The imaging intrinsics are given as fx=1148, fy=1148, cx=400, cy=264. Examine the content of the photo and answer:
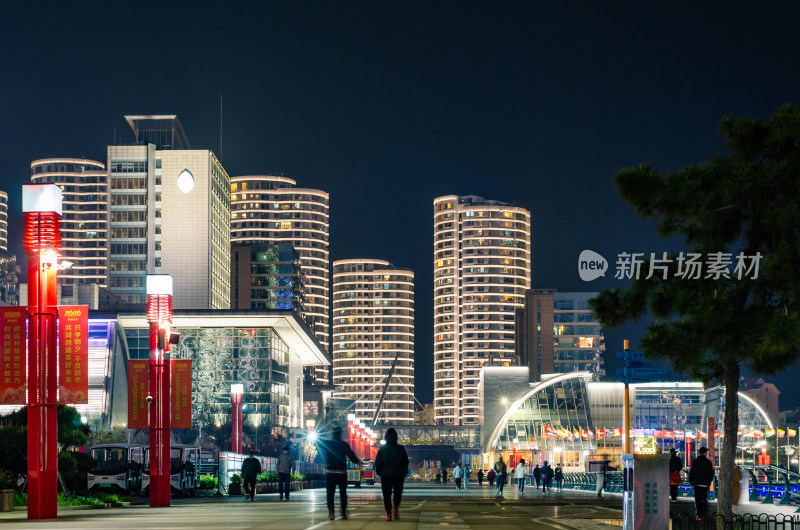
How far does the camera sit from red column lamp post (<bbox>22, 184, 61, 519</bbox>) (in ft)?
84.4

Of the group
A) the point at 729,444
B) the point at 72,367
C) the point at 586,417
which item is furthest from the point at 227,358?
the point at 729,444

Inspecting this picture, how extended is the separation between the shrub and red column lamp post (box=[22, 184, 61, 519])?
24.6 metres

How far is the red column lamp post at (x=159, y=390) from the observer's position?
3366cm

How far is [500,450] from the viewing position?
14625 cm

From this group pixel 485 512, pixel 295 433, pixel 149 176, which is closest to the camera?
pixel 485 512

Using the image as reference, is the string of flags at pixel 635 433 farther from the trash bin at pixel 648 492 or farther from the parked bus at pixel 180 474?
the trash bin at pixel 648 492

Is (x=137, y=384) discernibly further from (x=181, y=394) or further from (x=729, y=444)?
(x=729, y=444)

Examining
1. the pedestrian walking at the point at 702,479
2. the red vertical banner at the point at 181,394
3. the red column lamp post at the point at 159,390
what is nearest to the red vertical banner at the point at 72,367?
the red column lamp post at the point at 159,390

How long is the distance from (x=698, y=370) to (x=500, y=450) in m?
128

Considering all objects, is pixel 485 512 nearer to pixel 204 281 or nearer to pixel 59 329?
pixel 59 329

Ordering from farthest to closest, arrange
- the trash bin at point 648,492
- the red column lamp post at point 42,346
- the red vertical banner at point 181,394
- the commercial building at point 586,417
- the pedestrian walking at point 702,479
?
the commercial building at point 586,417 < the red vertical banner at point 181,394 < the pedestrian walking at point 702,479 < the red column lamp post at point 42,346 < the trash bin at point 648,492

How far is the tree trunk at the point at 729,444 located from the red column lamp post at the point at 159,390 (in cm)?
1857

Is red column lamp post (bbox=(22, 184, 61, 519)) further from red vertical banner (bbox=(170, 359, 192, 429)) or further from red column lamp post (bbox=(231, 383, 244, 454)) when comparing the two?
red column lamp post (bbox=(231, 383, 244, 454))

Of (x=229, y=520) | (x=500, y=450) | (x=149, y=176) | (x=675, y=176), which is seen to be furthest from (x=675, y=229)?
(x=149, y=176)
